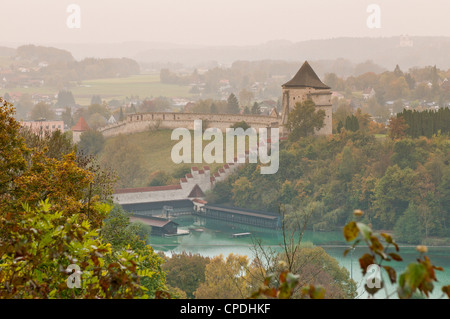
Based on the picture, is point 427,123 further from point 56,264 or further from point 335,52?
point 335,52

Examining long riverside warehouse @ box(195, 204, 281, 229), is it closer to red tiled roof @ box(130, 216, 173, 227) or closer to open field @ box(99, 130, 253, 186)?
red tiled roof @ box(130, 216, 173, 227)

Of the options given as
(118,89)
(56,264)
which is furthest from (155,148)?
(118,89)

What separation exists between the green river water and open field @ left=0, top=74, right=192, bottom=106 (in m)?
69.4

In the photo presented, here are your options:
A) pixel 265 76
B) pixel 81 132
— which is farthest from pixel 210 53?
pixel 81 132

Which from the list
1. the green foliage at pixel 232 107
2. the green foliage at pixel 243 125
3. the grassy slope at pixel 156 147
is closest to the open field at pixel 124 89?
the green foliage at pixel 232 107

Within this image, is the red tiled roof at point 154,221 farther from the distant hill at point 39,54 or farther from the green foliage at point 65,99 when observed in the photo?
the distant hill at point 39,54

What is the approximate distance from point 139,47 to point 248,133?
128 metres

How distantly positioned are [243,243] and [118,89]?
88.3 metres

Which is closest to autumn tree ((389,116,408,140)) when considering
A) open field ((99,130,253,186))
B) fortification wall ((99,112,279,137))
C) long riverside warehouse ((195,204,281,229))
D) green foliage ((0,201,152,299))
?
fortification wall ((99,112,279,137))

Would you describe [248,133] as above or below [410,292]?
below
